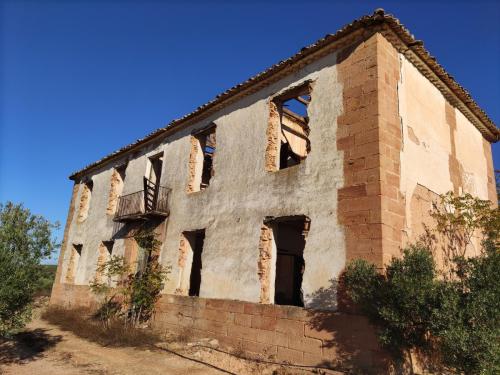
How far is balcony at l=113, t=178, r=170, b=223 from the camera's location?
12266 millimetres

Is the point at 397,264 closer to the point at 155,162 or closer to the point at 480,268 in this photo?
the point at 480,268

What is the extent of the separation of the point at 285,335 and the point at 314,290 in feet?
3.47

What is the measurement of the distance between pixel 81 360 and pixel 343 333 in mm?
5477

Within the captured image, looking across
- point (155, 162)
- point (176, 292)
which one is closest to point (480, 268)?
point (176, 292)

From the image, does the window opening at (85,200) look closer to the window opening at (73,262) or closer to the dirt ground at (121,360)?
the window opening at (73,262)

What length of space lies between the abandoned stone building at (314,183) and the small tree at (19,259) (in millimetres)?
3856

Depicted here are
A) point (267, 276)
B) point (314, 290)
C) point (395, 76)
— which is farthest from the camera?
point (267, 276)

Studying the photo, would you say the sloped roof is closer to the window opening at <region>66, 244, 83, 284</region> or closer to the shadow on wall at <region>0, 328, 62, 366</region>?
the shadow on wall at <region>0, 328, 62, 366</region>

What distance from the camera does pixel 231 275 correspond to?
919cm

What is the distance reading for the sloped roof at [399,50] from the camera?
7.76 metres

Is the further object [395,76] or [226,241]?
[226,241]

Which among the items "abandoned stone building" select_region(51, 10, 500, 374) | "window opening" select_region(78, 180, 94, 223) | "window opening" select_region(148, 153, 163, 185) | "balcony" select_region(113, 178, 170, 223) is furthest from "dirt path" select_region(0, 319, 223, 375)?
"window opening" select_region(78, 180, 94, 223)

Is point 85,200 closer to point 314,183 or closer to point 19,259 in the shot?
point 19,259

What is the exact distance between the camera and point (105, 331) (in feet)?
35.0
